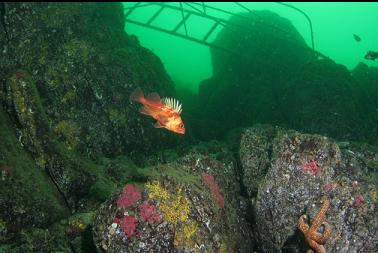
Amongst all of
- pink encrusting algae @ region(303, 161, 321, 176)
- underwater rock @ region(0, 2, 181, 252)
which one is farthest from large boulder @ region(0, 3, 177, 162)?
pink encrusting algae @ region(303, 161, 321, 176)

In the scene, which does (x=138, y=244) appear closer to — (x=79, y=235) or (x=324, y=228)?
(x=79, y=235)

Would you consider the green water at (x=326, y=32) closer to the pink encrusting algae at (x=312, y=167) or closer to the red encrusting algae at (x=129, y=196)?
the pink encrusting algae at (x=312, y=167)

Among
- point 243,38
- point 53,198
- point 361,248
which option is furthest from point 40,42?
point 243,38

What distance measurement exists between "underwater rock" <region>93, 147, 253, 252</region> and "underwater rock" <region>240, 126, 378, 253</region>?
69cm

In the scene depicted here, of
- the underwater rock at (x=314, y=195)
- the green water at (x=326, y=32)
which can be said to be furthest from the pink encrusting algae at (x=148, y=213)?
the green water at (x=326, y=32)

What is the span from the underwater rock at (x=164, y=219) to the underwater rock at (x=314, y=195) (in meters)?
0.69

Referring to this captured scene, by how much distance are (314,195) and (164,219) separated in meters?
2.14

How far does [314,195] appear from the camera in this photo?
4461mm

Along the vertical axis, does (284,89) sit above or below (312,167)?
below

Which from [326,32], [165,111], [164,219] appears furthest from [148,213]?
[326,32]

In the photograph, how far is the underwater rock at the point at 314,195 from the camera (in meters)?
4.15

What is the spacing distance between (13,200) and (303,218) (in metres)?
4.17

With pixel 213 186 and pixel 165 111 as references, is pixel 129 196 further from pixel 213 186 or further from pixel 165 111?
pixel 213 186

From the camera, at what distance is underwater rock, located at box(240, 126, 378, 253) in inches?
163
